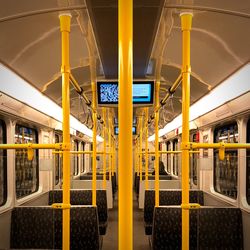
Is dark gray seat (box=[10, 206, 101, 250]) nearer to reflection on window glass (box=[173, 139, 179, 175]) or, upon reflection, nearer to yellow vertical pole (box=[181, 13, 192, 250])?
yellow vertical pole (box=[181, 13, 192, 250])

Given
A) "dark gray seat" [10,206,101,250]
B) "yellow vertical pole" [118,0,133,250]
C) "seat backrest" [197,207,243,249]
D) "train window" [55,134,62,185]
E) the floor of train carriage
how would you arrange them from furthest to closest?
the floor of train carriage → "train window" [55,134,62,185] → "dark gray seat" [10,206,101,250] → "seat backrest" [197,207,243,249] → "yellow vertical pole" [118,0,133,250]

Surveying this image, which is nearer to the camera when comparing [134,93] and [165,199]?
[134,93]

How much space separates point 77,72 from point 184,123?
10.0 feet

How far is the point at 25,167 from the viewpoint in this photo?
4.74 metres

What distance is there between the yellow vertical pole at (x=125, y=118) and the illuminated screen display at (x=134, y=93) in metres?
2.91

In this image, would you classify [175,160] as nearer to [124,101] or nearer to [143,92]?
[143,92]

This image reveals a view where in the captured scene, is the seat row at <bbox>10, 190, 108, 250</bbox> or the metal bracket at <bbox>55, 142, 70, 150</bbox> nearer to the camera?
the metal bracket at <bbox>55, 142, 70, 150</bbox>

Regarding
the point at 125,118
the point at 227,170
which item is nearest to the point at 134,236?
the point at 227,170

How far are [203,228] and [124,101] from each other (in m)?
2.15

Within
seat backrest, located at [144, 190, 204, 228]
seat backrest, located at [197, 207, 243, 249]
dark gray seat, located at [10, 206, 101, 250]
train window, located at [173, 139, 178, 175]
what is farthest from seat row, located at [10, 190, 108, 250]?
train window, located at [173, 139, 178, 175]

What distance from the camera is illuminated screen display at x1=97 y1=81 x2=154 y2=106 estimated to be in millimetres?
4435

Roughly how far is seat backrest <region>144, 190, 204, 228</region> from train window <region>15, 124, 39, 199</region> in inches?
73.6

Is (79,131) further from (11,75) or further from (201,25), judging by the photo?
(201,25)

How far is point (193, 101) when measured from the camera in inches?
269
